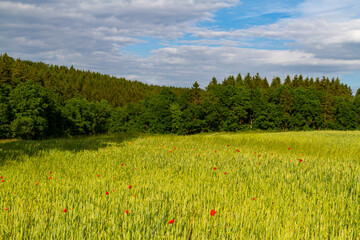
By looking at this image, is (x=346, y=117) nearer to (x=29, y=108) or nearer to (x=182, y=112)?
(x=182, y=112)

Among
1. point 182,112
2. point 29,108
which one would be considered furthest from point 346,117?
→ point 29,108

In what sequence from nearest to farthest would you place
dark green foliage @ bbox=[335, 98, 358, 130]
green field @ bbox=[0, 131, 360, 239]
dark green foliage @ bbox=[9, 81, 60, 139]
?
green field @ bbox=[0, 131, 360, 239] < dark green foliage @ bbox=[9, 81, 60, 139] < dark green foliage @ bbox=[335, 98, 358, 130]

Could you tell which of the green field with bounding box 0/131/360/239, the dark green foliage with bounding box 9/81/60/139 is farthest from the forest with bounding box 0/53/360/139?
the green field with bounding box 0/131/360/239

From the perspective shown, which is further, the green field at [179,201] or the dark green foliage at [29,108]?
the dark green foliage at [29,108]

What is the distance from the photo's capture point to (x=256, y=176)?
6.64m

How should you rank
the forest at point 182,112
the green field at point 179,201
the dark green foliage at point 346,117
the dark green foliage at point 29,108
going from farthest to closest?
the dark green foliage at point 346,117 → the forest at point 182,112 → the dark green foliage at point 29,108 → the green field at point 179,201

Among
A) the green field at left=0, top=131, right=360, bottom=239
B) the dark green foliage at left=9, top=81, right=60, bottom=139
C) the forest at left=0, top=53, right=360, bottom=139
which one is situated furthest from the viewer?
the forest at left=0, top=53, right=360, bottom=139

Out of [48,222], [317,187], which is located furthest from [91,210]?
[317,187]

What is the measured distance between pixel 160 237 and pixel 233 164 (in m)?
5.40

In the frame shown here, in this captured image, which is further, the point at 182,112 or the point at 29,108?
the point at 182,112

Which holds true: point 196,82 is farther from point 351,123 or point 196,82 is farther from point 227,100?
point 351,123

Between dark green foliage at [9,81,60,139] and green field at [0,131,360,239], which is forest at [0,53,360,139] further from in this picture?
green field at [0,131,360,239]

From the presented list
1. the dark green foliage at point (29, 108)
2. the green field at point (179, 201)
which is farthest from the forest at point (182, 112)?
the green field at point (179, 201)

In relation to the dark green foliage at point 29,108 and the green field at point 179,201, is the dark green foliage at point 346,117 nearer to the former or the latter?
the dark green foliage at point 29,108
